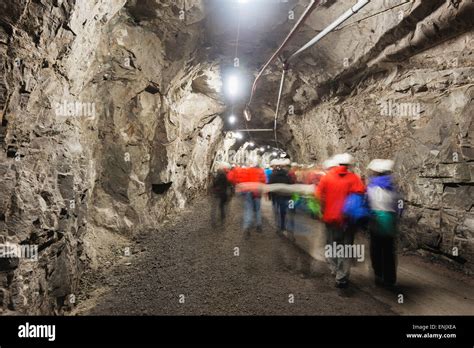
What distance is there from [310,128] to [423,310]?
30.1 ft

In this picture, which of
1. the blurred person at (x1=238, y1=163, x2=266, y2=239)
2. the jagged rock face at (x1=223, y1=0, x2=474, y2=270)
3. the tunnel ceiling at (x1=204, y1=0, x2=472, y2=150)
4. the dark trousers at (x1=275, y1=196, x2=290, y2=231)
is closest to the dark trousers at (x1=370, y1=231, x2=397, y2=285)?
the jagged rock face at (x1=223, y1=0, x2=474, y2=270)

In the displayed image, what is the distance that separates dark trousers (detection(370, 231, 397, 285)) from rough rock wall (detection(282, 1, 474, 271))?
203cm

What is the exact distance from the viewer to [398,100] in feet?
22.1

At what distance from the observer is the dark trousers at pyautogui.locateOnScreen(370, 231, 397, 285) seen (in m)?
4.22

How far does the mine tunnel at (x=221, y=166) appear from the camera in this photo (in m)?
3.28

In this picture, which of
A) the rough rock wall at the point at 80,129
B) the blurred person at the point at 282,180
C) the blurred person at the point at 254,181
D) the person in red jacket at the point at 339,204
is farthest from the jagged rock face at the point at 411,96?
the rough rock wall at the point at 80,129

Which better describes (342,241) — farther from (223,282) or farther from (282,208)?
(282,208)

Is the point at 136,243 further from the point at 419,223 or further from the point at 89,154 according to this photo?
the point at 419,223

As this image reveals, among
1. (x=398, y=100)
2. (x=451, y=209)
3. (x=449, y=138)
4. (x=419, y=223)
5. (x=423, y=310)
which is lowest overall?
(x=423, y=310)

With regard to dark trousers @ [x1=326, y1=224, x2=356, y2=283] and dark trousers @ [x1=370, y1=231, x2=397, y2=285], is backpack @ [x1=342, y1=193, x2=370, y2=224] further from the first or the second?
dark trousers @ [x1=370, y1=231, x2=397, y2=285]

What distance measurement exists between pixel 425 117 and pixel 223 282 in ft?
18.8

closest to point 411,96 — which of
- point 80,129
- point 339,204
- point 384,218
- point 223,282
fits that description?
point 384,218
